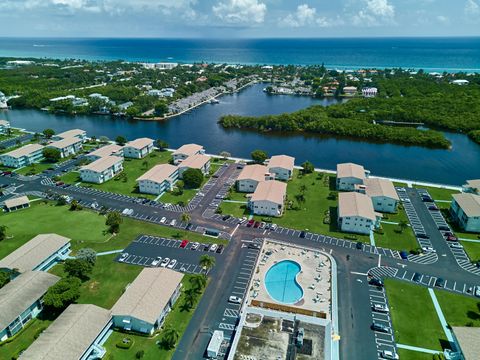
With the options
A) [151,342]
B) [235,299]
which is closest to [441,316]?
[235,299]

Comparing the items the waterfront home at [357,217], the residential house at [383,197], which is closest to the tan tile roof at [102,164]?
the waterfront home at [357,217]

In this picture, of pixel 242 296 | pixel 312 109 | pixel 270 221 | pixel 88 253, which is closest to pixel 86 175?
pixel 88 253

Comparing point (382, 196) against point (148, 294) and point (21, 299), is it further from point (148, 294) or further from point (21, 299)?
point (21, 299)

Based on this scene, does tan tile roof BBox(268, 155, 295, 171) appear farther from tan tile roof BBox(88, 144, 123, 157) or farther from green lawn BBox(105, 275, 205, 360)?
green lawn BBox(105, 275, 205, 360)

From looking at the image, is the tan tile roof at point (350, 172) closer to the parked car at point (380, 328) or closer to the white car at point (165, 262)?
the parked car at point (380, 328)

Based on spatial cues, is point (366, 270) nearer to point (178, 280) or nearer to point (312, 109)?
point (178, 280)
